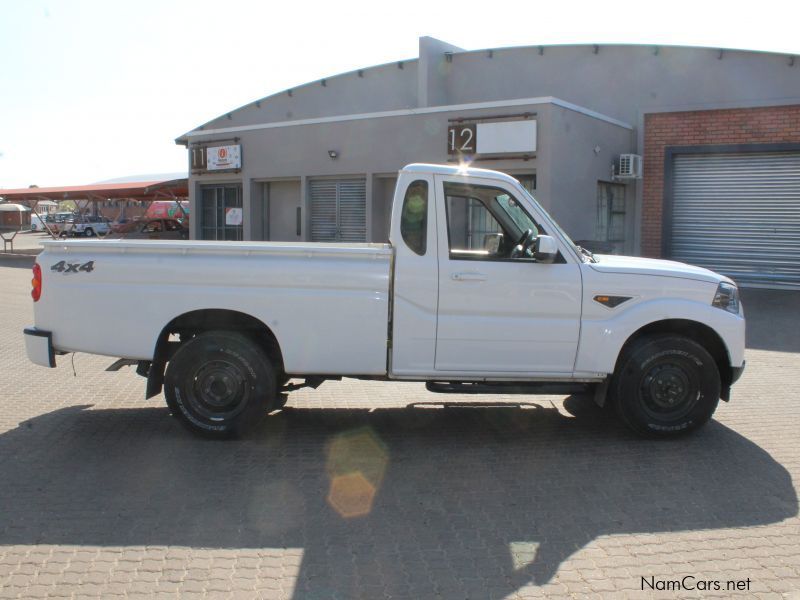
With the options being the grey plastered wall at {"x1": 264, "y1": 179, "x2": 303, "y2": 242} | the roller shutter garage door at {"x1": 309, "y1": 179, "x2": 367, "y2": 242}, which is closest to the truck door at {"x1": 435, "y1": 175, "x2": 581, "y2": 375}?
the roller shutter garage door at {"x1": 309, "y1": 179, "x2": 367, "y2": 242}

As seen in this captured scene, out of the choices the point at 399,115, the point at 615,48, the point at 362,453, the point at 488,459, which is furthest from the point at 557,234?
the point at 615,48

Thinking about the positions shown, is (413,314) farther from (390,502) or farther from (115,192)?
(115,192)

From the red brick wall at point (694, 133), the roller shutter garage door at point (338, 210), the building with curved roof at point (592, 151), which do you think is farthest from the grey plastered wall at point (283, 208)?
the red brick wall at point (694, 133)

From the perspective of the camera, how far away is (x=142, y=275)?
5840 mm

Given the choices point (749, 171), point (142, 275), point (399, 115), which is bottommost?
point (142, 275)

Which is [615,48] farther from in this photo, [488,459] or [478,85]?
[488,459]

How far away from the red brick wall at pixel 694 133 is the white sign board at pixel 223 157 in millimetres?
10820

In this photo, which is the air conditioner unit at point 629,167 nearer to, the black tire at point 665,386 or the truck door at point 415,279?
the black tire at point 665,386

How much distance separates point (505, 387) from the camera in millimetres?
5922

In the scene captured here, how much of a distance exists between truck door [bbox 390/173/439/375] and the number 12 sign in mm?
11501

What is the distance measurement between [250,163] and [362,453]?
16.7 meters

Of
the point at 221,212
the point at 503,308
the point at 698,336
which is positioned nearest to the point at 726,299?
the point at 698,336

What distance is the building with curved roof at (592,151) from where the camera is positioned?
16922 mm

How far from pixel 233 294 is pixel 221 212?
17.6 m
